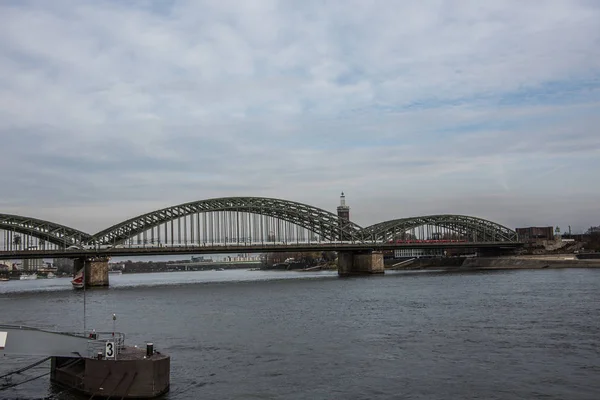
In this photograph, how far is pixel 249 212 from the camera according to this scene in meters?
146

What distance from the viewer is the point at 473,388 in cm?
2448

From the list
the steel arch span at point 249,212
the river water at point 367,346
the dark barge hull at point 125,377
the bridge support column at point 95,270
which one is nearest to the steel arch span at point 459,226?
the steel arch span at point 249,212

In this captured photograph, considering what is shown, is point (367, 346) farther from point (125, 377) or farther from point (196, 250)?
point (196, 250)

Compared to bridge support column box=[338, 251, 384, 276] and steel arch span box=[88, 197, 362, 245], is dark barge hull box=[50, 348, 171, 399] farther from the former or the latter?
bridge support column box=[338, 251, 384, 276]

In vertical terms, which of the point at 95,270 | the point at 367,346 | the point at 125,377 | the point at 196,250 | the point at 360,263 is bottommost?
the point at 367,346

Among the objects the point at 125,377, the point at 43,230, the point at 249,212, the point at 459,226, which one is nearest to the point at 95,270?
the point at 43,230

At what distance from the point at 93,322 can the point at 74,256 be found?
6788 cm

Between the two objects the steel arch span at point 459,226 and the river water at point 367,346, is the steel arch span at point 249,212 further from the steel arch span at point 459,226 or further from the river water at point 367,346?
the river water at point 367,346

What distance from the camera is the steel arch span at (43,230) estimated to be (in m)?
113

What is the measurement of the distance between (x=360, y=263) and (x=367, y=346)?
118m

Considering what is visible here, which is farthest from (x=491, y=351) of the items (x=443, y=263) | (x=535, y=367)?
(x=443, y=263)

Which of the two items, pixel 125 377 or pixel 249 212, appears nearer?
pixel 125 377

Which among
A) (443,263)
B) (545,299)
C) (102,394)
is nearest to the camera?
(102,394)

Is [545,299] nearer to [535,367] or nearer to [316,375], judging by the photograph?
[535,367]
